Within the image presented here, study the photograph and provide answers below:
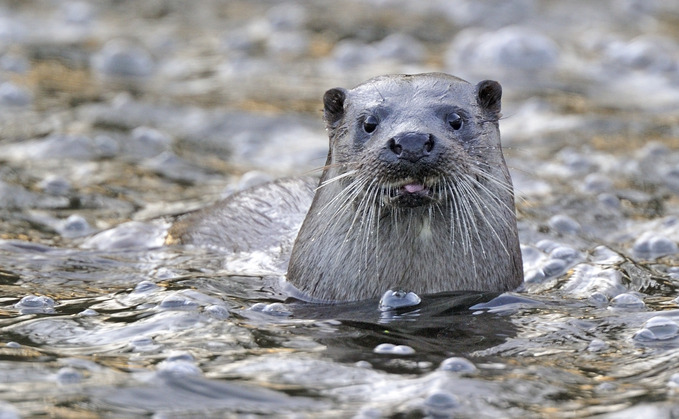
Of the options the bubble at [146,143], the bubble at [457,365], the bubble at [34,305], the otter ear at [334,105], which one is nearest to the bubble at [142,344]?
the bubble at [34,305]

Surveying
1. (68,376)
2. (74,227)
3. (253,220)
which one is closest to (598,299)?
(253,220)

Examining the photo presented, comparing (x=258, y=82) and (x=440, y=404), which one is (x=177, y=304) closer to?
(x=440, y=404)

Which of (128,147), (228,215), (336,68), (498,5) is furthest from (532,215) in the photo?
(498,5)

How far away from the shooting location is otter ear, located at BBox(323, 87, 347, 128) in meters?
4.64

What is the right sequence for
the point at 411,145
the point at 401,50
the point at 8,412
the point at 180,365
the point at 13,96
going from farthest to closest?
the point at 401,50
the point at 13,96
the point at 411,145
the point at 180,365
the point at 8,412

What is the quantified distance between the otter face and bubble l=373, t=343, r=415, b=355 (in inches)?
23.3

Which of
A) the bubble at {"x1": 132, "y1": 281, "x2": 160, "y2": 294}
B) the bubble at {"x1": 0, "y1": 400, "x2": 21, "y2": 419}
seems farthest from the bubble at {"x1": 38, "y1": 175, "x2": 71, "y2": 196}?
the bubble at {"x1": 0, "y1": 400, "x2": 21, "y2": 419}

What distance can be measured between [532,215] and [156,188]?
218 cm

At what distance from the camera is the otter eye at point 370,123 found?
4.41m

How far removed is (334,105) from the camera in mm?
4676

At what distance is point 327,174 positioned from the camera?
4.61 m

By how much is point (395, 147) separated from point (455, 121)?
1.43ft

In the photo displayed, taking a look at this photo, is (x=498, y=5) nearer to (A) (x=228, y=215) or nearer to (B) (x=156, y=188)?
(B) (x=156, y=188)

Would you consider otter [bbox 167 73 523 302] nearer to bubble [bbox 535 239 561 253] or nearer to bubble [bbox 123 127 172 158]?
bubble [bbox 535 239 561 253]
